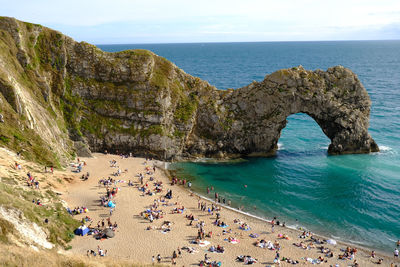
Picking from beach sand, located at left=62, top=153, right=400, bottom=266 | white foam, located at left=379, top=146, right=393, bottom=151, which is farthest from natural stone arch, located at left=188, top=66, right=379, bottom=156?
beach sand, located at left=62, top=153, right=400, bottom=266

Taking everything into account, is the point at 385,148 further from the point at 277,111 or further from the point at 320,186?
the point at 277,111

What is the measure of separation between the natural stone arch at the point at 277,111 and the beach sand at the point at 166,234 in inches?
678

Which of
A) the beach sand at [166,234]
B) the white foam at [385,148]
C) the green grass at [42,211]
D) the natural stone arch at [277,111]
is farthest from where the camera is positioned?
the white foam at [385,148]

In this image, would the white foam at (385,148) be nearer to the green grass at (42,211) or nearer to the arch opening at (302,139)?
the arch opening at (302,139)

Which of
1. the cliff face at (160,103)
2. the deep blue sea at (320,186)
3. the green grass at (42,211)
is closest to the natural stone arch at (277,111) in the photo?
the cliff face at (160,103)

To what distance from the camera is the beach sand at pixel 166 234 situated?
115 feet

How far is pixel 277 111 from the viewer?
214 ft

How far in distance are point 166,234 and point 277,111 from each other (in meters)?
37.7

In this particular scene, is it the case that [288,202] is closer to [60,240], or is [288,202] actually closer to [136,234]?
[136,234]

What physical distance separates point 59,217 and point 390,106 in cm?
10577

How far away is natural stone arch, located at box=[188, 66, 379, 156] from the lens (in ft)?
212

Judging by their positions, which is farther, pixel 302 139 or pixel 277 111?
pixel 302 139

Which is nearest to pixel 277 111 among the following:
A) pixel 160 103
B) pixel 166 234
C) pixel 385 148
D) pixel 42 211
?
pixel 160 103

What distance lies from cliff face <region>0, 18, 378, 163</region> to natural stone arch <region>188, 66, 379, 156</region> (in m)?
0.21
